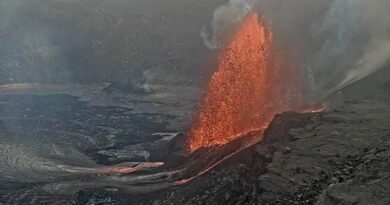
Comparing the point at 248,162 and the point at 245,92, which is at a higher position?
the point at 245,92

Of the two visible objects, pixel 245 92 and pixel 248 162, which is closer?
pixel 248 162

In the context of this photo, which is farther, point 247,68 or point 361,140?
point 247,68

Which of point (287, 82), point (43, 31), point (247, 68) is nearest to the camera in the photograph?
point (247, 68)

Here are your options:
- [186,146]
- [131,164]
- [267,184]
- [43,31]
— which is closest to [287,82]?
[186,146]

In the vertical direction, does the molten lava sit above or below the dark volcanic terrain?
above

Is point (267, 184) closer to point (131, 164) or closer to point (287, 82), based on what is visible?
point (131, 164)

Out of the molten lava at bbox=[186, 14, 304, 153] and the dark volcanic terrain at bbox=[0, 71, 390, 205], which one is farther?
the molten lava at bbox=[186, 14, 304, 153]

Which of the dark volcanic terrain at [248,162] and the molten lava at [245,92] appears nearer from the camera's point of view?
the dark volcanic terrain at [248,162]

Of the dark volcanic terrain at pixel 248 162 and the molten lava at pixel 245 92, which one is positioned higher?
the molten lava at pixel 245 92
